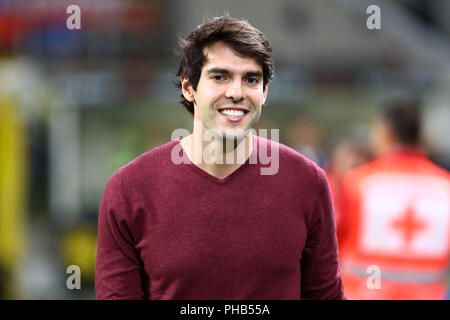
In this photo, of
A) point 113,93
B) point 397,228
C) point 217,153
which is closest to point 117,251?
point 217,153

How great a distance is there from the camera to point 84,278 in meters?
10.5

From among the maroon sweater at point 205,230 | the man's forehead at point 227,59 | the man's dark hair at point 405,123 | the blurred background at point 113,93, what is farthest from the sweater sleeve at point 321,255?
the blurred background at point 113,93

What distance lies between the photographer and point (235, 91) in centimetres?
274

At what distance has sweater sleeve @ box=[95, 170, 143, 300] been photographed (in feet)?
9.28

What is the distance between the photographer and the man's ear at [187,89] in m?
2.93

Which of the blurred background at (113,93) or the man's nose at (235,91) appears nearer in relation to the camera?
the man's nose at (235,91)

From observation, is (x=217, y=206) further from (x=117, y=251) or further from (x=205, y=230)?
(x=117, y=251)

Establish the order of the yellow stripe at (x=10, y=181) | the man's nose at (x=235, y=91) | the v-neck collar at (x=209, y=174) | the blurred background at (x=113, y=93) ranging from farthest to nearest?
the blurred background at (x=113, y=93)
the yellow stripe at (x=10, y=181)
the v-neck collar at (x=209, y=174)
the man's nose at (x=235, y=91)

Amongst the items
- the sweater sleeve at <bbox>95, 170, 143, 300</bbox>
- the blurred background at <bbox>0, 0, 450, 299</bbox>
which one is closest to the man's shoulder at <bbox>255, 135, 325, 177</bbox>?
the sweater sleeve at <bbox>95, 170, 143, 300</bbox>

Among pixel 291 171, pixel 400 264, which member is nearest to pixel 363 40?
pixel 400 264

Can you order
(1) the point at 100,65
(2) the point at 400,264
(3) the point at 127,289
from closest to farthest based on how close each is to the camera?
(3) the point at 127,289
(2) the point at 400,264
(1) the point at 100,65

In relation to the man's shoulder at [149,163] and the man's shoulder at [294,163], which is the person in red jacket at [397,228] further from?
the man's shoulder at [149,163]

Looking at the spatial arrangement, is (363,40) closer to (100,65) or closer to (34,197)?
(100,65)

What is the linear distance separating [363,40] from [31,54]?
198 inches
